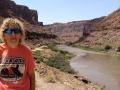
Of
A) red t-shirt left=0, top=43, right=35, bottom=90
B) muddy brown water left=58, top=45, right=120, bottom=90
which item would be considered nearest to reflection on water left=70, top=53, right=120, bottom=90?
muddy brown water left=58, top=45, right=120, bottom=90

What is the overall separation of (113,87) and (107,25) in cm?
6270

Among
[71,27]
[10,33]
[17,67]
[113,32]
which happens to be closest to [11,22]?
[10,33]

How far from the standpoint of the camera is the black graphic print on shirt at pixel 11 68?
98.7 inches

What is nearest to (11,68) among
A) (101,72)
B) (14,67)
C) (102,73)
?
(14,67)

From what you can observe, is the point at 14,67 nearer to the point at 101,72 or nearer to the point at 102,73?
the point at 102,73

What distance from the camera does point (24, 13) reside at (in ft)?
395

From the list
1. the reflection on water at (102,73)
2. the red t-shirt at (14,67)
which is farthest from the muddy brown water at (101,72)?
the red t-shirt at (14,67)

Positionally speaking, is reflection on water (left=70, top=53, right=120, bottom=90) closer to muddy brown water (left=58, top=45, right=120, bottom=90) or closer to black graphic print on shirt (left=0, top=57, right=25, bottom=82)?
muddy brown water (left=58, top=45, right=120, bottom=90)

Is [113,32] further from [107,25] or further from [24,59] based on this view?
[24,59]

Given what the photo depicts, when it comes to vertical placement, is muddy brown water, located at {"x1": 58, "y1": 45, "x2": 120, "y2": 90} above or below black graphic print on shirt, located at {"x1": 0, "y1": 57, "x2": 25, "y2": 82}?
below

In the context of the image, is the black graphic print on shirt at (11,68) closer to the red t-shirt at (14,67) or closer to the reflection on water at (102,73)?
the red t-shirt at (14,67)

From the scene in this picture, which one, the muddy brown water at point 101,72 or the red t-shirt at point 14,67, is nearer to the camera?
the red t-shirt at point 14,67

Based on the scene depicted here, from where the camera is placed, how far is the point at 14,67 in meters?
2.52

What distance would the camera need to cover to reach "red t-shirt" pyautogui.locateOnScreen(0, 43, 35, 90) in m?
2.50
